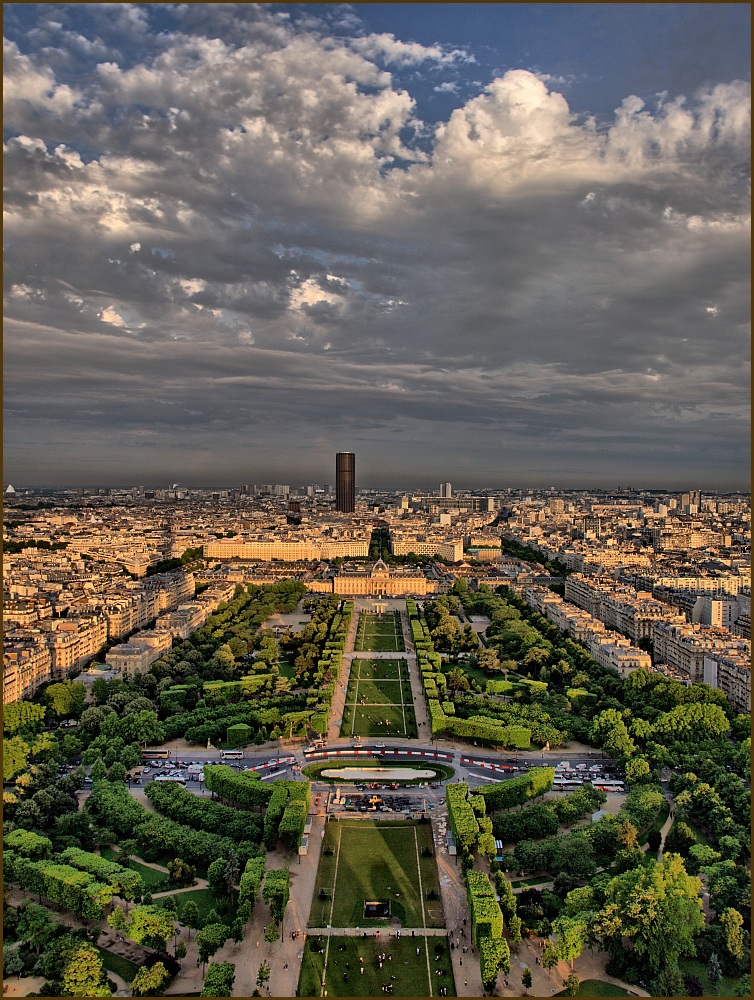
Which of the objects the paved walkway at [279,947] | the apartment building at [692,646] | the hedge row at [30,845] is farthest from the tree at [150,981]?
the apartment building at [692,646]

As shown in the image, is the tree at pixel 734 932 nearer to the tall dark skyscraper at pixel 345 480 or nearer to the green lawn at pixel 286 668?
the green lawn at pixel 286 668

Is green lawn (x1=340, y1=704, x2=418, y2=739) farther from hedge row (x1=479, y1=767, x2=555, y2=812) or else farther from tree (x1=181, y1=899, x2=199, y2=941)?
tree (x1=181, y1=899, x2=199, y2=941)

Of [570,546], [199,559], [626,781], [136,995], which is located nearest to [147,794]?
[136,995]

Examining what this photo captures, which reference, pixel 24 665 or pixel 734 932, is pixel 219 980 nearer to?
pixel 734 932

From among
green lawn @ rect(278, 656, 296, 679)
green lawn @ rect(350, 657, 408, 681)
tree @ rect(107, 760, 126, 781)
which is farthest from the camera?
green lawn @ rect(278, 656, 296, 679)

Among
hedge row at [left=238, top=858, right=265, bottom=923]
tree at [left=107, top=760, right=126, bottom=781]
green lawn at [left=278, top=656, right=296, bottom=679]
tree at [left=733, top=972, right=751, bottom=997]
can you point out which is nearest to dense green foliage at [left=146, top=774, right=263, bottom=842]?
tree at [left=107, top=760, right=126, bottom=781]
